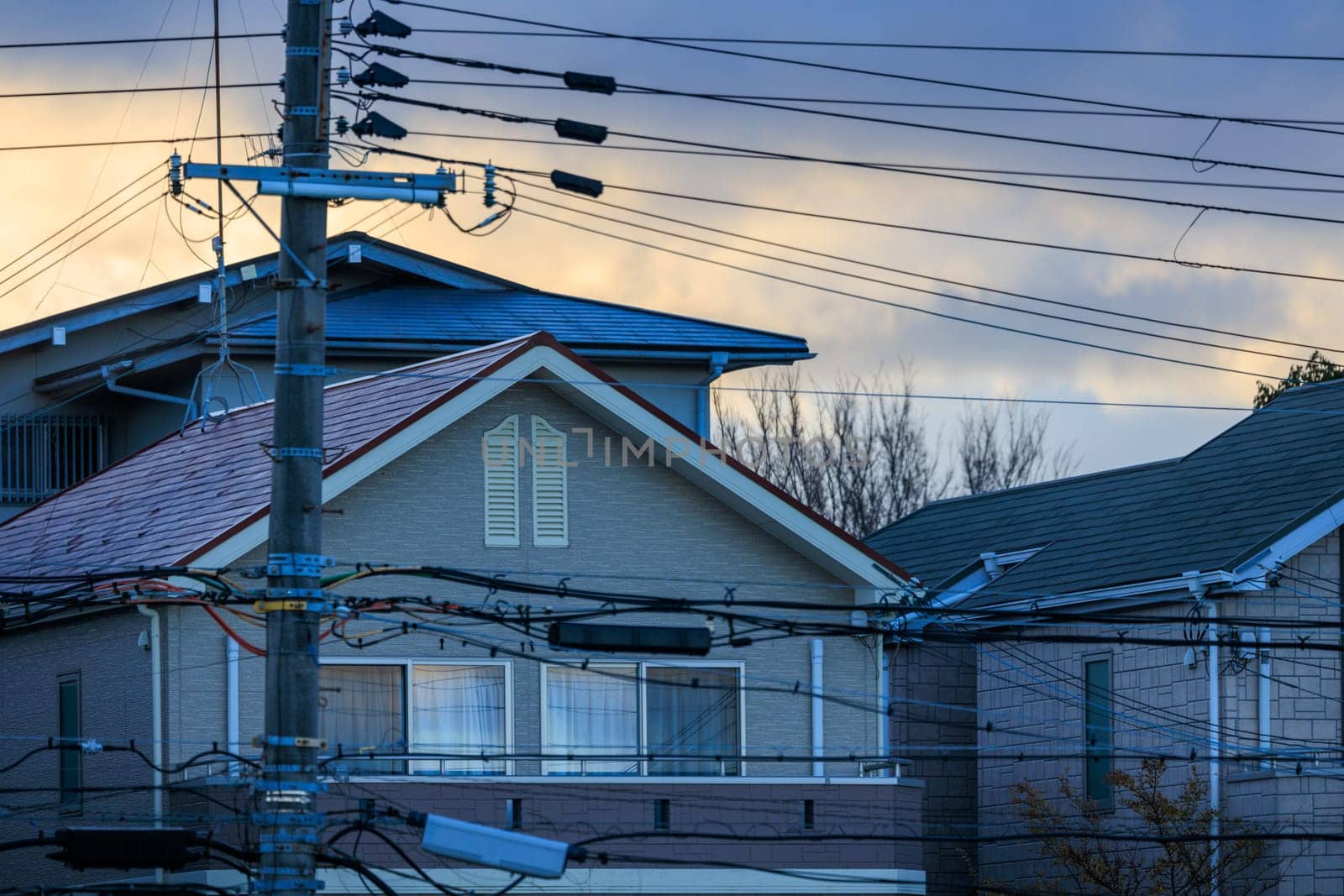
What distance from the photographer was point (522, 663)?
22969 mm

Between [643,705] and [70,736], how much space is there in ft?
20.9

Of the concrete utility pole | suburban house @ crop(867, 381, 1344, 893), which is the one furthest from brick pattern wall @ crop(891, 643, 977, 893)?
the concrete utility pole

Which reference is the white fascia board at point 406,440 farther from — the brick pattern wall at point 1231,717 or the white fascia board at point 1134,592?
the brick pattern wall at point 1231,717

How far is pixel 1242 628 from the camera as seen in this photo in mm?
25672

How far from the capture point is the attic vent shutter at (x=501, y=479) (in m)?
23.0

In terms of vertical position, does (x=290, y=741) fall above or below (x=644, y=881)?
above

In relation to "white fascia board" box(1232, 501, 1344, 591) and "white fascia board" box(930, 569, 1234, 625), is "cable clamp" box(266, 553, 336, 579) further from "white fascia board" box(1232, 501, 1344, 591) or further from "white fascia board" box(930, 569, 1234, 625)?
"white fascia board" box(1232, 501, 1344, 591)

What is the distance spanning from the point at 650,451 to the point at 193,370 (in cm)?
1173

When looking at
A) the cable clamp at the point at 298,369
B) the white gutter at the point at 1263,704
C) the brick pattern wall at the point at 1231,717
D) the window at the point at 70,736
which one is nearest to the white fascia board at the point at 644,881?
the brick pattern wall at the point at 1231,717

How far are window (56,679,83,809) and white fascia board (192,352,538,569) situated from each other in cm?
364

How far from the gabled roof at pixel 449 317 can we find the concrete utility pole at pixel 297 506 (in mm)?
15523

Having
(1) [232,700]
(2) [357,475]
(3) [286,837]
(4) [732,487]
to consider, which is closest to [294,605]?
(3) [286,837]

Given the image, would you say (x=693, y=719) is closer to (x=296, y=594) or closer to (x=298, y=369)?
(x=296, y=594)

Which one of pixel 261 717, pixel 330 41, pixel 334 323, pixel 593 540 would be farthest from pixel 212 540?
pixel 334 323
